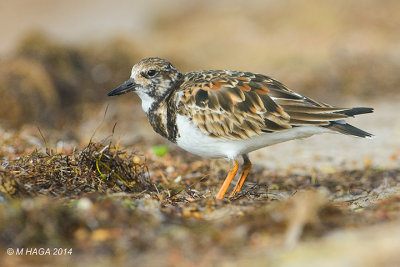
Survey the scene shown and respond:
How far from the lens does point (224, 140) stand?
4.30m

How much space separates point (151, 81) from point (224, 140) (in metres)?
0.90

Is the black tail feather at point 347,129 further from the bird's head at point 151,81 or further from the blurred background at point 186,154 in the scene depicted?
the bird's head at point 151,81

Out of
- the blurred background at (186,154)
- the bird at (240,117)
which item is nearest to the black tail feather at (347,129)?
the bird at (240,117)

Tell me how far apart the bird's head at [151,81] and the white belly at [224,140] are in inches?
18.3

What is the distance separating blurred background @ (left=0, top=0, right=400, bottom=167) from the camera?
7688 mm

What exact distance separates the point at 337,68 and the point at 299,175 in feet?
16.3

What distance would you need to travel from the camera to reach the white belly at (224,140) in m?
4.27

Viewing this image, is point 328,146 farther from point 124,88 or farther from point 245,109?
point 124,88

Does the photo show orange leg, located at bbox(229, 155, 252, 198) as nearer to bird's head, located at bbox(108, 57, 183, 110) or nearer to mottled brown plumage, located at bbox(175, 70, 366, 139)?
mottled brown plumage, located at bbox(175, 70, 366, 139)

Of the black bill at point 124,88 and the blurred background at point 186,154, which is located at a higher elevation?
the black bill at point 124,88

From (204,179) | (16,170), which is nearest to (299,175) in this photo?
(204,179)

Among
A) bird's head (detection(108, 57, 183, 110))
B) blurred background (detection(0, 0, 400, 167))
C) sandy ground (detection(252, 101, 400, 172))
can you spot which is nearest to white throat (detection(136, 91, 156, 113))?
bird's head (detection(108, 57, 183, 110))

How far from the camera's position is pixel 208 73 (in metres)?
4.58

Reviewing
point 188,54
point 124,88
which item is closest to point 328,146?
point 124,88
